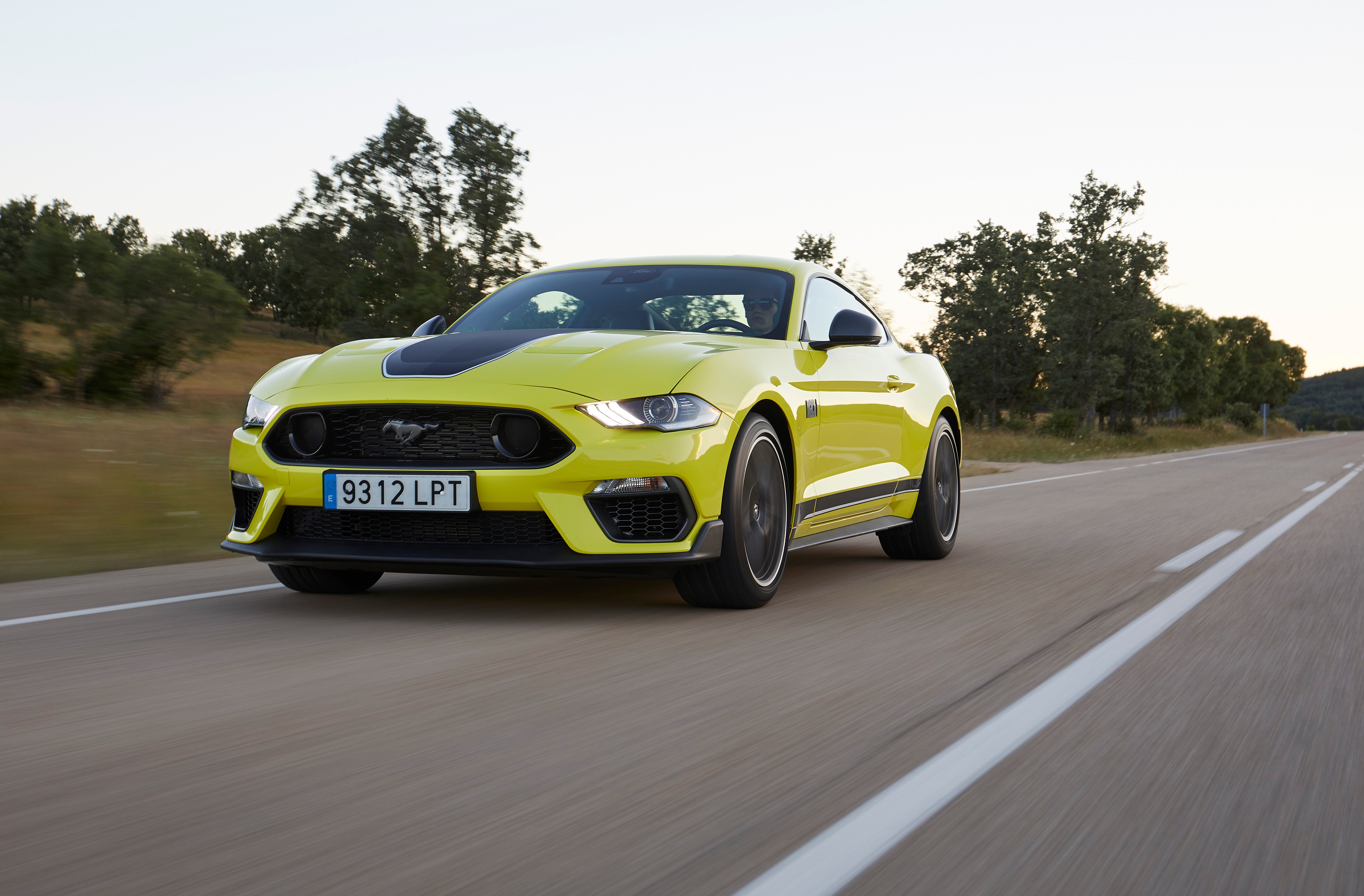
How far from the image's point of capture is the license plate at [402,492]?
15.5ft

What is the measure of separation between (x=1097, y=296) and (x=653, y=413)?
54.6m

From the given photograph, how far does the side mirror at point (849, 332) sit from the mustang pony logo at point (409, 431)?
6.48 feet

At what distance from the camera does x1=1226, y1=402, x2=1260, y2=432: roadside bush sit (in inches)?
4358

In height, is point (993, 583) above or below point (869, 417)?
below

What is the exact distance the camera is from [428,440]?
191 inches

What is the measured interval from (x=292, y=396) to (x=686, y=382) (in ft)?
4.97

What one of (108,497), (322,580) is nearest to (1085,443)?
(108,497)

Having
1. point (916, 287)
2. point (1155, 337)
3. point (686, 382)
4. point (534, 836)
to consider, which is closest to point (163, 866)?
point (534, 836)

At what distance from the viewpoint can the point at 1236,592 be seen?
612cm

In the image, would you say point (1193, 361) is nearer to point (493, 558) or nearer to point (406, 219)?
point (406, 219)

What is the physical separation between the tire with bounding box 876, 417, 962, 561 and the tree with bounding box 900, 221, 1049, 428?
5807cm

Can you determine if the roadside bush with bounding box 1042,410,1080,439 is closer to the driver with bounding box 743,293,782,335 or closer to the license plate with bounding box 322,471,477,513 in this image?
the driver with bounding box 743,293,782,335

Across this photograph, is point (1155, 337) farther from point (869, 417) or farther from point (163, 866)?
point (163, 866)

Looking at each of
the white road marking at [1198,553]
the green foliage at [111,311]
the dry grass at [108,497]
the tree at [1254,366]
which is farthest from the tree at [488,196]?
the tree at [1254,366]
